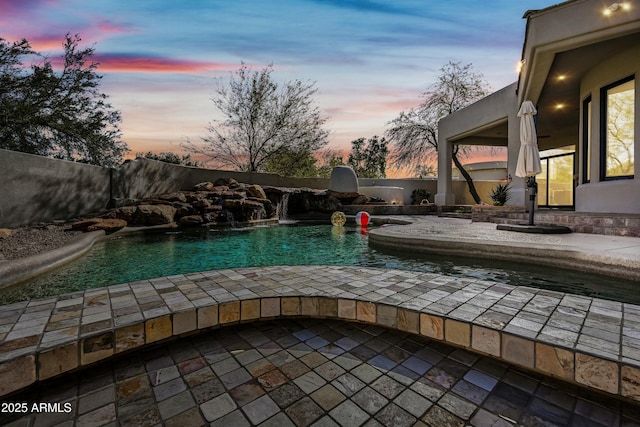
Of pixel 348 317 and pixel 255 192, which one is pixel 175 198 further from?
pixel 348 317

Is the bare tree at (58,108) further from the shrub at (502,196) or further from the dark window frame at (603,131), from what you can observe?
the dark window frame at (603,131)

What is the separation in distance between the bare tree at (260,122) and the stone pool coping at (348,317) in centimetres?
1797

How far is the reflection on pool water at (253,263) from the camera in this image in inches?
129

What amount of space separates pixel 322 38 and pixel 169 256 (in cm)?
618

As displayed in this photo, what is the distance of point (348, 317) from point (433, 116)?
1912cm

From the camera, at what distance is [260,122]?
19.1 metres

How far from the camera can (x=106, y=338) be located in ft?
5.19

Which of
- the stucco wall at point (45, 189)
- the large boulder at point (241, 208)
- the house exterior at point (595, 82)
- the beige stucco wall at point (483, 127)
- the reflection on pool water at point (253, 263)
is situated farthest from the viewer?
the large boulder at point (241, 208)

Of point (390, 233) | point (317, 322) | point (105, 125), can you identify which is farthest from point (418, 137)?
point (317, 322)

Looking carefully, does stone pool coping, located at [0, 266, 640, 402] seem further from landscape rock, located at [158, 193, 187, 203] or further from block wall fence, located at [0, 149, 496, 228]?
landscape rock, located at [158, 193, 187, 203]

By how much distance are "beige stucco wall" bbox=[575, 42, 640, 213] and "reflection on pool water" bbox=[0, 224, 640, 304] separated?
4.19 metres

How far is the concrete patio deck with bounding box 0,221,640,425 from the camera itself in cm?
137

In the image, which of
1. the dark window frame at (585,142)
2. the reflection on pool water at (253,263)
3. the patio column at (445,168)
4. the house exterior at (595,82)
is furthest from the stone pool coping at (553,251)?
the patio column at (445,168)

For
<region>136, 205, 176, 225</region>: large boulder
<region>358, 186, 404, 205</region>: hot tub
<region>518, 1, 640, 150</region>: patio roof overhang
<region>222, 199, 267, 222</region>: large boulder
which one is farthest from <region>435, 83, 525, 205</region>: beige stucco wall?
<region>136, 205, 176, 225</region>: large boulder
